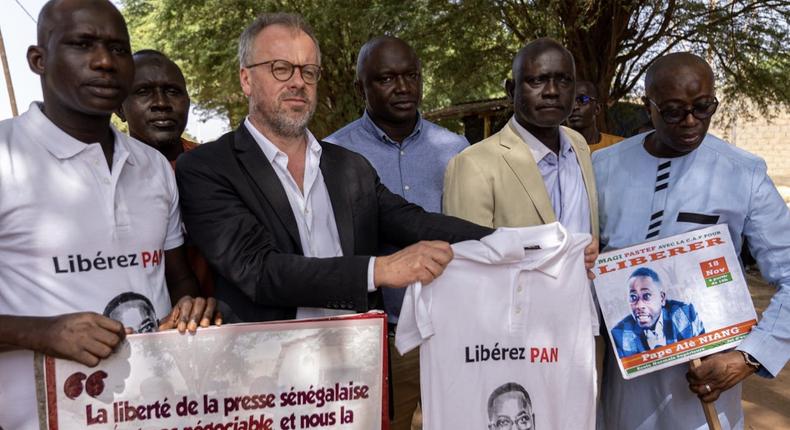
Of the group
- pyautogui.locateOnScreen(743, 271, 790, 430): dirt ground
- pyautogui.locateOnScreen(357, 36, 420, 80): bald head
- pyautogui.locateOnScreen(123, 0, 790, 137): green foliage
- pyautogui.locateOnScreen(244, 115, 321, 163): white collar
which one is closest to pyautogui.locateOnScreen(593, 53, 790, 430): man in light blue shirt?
pyautogui.locateOnScreen(244, 115, 321, 163): white collar

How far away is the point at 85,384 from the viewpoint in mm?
2027

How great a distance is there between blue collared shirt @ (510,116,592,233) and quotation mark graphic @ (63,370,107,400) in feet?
6.45

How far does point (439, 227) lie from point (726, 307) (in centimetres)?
120

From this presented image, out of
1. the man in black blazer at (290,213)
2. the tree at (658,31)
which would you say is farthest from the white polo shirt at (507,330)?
the tree at (658,31)

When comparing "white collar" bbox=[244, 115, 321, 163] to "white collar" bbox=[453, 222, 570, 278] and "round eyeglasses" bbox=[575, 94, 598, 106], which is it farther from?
"round eyeglasses" bbox=[575, 94, 598, 106]

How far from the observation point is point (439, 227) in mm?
2658

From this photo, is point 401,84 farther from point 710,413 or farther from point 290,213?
point 710,413

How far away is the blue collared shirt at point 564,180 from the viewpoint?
9.85 feet

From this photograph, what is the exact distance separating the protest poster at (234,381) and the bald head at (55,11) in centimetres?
107

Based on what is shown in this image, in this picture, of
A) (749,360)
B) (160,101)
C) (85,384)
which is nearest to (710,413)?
(749,360)

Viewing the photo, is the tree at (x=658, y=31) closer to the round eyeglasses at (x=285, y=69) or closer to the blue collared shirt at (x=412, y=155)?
the blue collared shirt at (x=412, y=155)

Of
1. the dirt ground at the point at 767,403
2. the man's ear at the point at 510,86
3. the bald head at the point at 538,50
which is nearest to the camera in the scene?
the bald head at the point at 538,50

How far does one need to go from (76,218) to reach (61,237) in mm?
77

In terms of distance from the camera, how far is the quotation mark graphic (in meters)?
2.00
